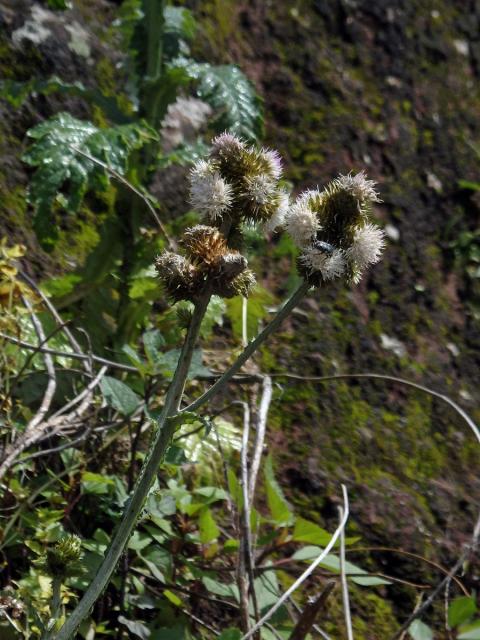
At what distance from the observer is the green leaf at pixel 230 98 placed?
2.58 metres

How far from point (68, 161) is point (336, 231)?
1038 millimetres

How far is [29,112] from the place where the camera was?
2.92m

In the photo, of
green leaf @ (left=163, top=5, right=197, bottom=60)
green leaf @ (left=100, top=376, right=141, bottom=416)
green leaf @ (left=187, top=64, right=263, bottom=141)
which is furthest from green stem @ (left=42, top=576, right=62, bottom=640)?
green leaf @ (left=163, top=5, right=197, bottom=60)

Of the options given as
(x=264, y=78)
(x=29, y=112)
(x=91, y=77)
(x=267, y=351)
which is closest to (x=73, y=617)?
(x=267, y=351)

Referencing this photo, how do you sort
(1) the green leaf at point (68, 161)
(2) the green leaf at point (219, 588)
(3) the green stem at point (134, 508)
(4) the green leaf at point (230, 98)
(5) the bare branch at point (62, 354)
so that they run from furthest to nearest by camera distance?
1. (4) the green leaf at point (230, 98)
2. (1) the green leaf at point (68, 161)
3. (5) the bare branch at point (62, 354)
4. (2) the green leaf at point (219, 588)
5. (3) the green stem at point (134, 508)

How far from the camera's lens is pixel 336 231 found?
4.83 feet

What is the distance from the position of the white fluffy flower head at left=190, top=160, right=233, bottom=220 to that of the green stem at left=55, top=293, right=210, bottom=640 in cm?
24

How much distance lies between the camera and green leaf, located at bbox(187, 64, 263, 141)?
8.48ft

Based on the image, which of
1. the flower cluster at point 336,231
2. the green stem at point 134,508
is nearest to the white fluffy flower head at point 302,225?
the flower cluster at point 336,231

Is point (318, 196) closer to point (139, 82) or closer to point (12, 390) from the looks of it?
point (12, 390)

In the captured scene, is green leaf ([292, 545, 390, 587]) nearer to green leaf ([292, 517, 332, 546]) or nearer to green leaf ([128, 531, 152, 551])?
green leaf ([292, 517, 332, 546])

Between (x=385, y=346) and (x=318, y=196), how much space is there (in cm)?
179

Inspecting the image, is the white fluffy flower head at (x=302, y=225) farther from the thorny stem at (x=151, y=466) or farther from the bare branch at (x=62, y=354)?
the bare branch at (x=62, y=354)

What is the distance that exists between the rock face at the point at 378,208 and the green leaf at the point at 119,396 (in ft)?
2.55
